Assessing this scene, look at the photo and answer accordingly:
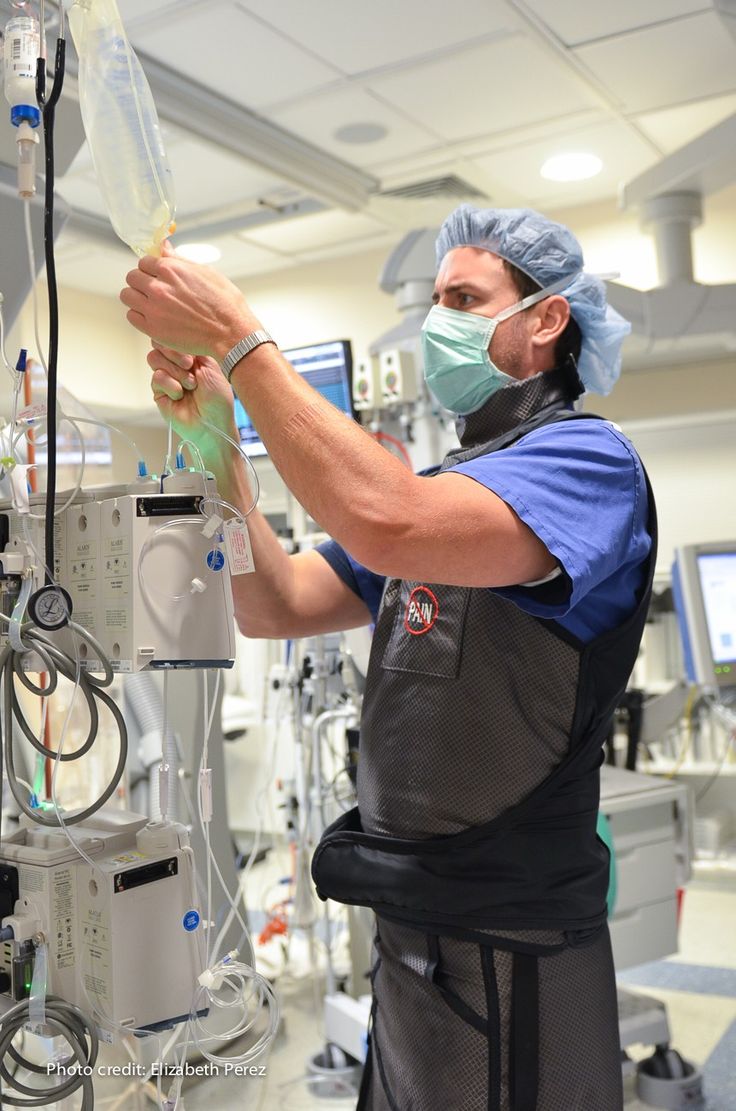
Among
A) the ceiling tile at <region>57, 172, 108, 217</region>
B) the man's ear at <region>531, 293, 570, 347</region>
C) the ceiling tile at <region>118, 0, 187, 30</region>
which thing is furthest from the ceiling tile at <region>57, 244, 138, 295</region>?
the man's ear at <region>531, 293, 570, 347</region>

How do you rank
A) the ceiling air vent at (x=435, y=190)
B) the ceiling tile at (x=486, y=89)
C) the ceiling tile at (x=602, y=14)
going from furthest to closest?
the ceiling air vent at (x=435, y=190) → the ceiling tile at (x=486, y=89) → the ceiling tile at (x=602, y=14)

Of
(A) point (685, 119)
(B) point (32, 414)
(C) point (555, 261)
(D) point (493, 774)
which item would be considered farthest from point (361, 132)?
(D) point (493, 774)

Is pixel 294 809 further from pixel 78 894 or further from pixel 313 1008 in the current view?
pixel 78 894

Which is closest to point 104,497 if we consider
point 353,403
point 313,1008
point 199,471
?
point 199,471

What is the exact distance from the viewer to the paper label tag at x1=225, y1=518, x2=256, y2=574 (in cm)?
121

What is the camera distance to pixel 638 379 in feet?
16.9

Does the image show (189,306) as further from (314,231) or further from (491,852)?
(314,231)

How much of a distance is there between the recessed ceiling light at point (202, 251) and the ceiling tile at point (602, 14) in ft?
8.29

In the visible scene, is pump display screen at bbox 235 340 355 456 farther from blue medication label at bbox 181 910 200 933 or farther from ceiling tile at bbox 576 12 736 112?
blue medication label at bbox 181 910 200 933

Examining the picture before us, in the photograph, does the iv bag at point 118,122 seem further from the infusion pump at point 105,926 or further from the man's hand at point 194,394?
the infusion pump at point 105,926

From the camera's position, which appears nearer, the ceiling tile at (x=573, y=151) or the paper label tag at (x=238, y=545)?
the paper label tag at (x=238, y=545)

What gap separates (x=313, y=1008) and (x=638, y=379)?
10.7ft

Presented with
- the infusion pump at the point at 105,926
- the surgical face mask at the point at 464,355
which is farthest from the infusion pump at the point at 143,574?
the surgical face mask at the point at 464,355

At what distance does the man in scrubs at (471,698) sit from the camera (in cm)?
115
